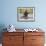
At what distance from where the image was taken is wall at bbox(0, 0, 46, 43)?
4.64m

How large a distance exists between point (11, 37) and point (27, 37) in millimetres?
487

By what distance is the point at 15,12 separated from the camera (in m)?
4.66

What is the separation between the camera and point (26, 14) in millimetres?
4676

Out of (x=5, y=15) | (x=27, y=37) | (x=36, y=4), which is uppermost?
(x=36, y=4)

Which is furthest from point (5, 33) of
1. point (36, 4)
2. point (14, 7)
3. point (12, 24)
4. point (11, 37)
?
point (36, 4)

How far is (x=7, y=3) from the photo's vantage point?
182 inches

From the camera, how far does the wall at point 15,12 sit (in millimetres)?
4637

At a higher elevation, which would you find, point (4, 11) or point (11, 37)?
point (4, 11)

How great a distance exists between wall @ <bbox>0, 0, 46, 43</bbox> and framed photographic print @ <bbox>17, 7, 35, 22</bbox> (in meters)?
0.10

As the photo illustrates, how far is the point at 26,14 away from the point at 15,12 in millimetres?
380

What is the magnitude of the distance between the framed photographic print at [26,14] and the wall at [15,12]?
0.10 metres

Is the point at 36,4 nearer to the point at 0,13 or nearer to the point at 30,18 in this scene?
the point at 30,18

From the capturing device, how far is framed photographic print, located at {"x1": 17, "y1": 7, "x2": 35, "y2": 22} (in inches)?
183

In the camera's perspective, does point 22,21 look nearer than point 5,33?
No
